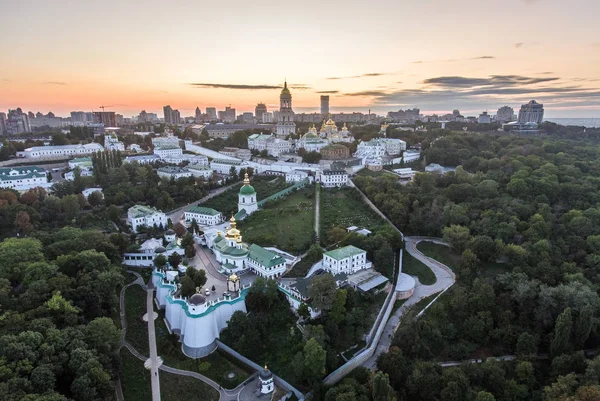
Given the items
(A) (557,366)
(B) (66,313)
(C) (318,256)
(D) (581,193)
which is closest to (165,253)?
(B) (66,313)

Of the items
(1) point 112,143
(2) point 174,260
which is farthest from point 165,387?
(1) point 112,143

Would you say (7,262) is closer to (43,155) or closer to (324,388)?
(324,388)

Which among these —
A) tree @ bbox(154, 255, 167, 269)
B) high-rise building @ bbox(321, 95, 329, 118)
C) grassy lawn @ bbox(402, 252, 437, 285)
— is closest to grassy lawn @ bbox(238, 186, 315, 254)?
tree @ bbox(154, 255, 167, 269)

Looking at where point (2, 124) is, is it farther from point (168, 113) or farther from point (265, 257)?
point (265, 257)

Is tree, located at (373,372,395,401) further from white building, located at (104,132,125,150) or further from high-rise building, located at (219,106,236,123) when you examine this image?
high-rise building, located at (219,106,236,123)

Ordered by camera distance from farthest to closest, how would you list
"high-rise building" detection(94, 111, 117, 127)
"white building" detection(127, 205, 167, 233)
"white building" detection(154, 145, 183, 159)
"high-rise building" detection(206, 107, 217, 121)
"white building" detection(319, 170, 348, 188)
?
"high-rise building" detection(206, 107, 217, 121)
"high-rise building" detection(94, 111, 117, 127)
"white building" detection(154, 145, 183, 159)
"white building" detection(319, 170, 348, 188)
"white building" detection(127, 205, 167, 233)

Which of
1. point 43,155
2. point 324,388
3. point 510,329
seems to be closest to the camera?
point 324,388

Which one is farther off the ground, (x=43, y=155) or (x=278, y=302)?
(x=43, y=155)
